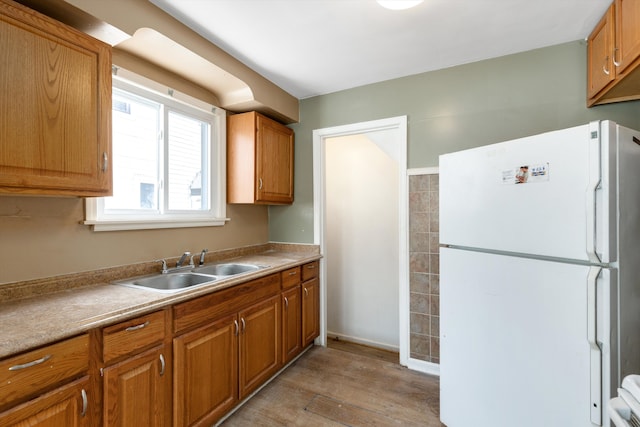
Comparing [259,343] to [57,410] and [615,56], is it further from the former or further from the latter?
[615,56]

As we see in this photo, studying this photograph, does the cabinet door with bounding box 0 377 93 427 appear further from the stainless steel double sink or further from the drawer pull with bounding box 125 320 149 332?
the stainless steel double sink

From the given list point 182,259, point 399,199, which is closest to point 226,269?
point 182,259

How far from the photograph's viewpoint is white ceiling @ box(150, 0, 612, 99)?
169 cm

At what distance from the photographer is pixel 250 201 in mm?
2543

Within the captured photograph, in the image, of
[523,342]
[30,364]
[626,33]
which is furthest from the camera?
[626,33]

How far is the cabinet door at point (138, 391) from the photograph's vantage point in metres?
1.21

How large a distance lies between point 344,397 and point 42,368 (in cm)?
178

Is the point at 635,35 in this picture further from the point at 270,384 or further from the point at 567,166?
the point at 270,384

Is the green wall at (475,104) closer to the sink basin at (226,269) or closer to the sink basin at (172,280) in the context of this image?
the sink basin at (226,269)

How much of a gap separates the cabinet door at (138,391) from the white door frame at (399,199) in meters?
1.73

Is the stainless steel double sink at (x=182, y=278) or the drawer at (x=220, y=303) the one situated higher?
the stainless steel double sink at (x=182, y=278)

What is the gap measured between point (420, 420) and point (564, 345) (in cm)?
108

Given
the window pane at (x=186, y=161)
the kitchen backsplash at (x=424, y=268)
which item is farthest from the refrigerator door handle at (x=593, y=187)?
the window pane at (x=186, y=161)

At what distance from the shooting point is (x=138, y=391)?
1.32 m
